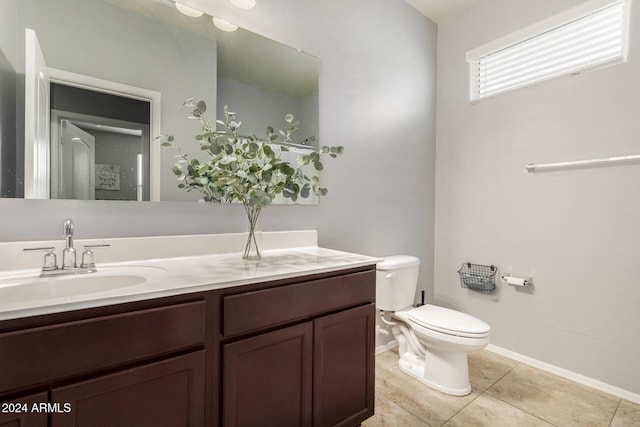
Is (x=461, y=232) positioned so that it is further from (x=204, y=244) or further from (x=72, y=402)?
(x=72, y=402)

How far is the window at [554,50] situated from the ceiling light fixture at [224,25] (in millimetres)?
1895

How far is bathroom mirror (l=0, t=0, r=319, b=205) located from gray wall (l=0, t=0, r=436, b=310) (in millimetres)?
68

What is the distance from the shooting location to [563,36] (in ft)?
6.46

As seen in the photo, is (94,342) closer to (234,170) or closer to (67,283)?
(67,283)

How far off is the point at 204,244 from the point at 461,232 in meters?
2.05

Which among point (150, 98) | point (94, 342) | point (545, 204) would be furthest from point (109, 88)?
point (545, 204)

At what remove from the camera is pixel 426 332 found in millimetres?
1725

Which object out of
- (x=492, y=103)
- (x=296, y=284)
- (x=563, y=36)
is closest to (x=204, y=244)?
(x=296, y=284)

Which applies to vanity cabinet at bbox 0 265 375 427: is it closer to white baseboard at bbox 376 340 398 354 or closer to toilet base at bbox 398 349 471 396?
toilet base at bbox 398 349 471 396

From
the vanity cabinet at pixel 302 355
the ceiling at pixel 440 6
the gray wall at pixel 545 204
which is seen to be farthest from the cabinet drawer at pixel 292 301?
the ceiling at pixel 440 6

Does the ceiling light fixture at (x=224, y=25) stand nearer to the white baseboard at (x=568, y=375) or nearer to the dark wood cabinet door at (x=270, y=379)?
the dark wood cabinet door at (x=270, y=379)

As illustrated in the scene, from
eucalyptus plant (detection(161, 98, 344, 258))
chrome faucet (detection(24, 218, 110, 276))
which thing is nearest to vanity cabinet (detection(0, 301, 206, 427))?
chrome faucet (detection(24, 218, 110, 276))

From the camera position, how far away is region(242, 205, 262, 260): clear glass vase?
138cm

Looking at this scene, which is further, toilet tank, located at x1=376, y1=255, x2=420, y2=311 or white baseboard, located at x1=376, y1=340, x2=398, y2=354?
white baseboard, located at x1=376, y1=340, x2=398, y2=354
